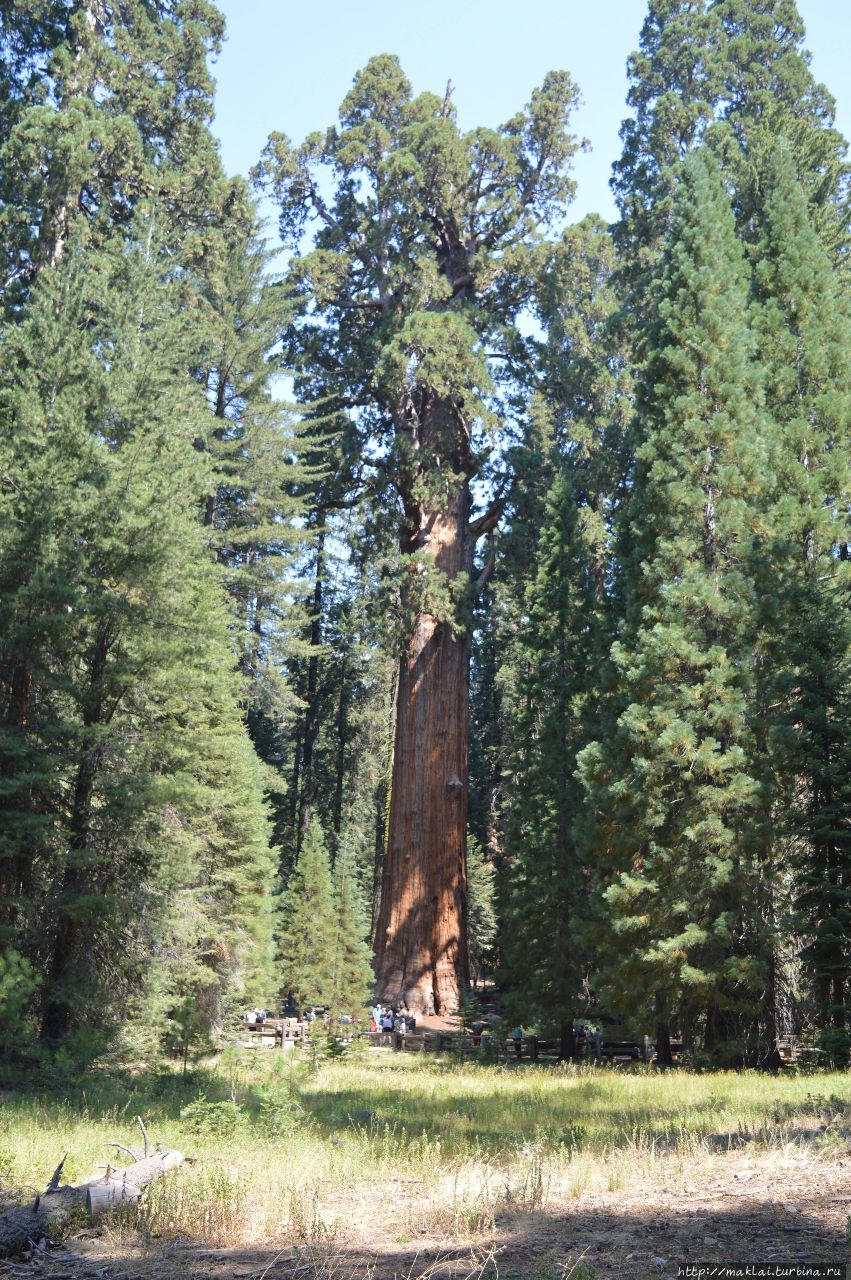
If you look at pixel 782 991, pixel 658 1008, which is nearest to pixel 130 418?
pixel 658 1008

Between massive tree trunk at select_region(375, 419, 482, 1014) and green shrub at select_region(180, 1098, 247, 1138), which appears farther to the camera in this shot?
massive tree trunk at select_region(375, 419, 482, 1014)

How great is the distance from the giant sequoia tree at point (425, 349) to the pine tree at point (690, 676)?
6843 mm

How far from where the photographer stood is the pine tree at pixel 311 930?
33.3 m

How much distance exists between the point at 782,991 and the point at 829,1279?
1296 cm

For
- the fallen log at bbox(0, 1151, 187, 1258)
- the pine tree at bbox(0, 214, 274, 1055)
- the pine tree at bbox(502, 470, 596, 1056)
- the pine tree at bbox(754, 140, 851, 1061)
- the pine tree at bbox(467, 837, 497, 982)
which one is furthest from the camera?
the pine tree at bbox(467, 837, 497, 982)

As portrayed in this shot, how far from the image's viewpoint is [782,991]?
651 inches

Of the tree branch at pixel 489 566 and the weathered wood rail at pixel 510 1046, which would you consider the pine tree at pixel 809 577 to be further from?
the tree branch at pixel 489 566

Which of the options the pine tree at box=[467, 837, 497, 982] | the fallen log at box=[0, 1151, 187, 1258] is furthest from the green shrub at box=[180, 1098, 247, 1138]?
the pine tree at box=[467, 837, 497, 982]

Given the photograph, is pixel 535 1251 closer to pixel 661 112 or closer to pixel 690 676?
pixel 690 676

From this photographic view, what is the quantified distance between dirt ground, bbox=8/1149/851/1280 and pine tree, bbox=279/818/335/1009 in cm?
2701

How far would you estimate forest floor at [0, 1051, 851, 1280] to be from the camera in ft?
17.5

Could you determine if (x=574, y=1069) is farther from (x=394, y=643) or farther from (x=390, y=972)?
(x=394, y=643)

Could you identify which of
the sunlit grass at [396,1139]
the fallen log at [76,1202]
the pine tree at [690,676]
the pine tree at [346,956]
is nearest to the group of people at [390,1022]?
the pine tree at [690,676]

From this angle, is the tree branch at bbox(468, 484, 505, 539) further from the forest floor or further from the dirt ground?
the dirt ground
